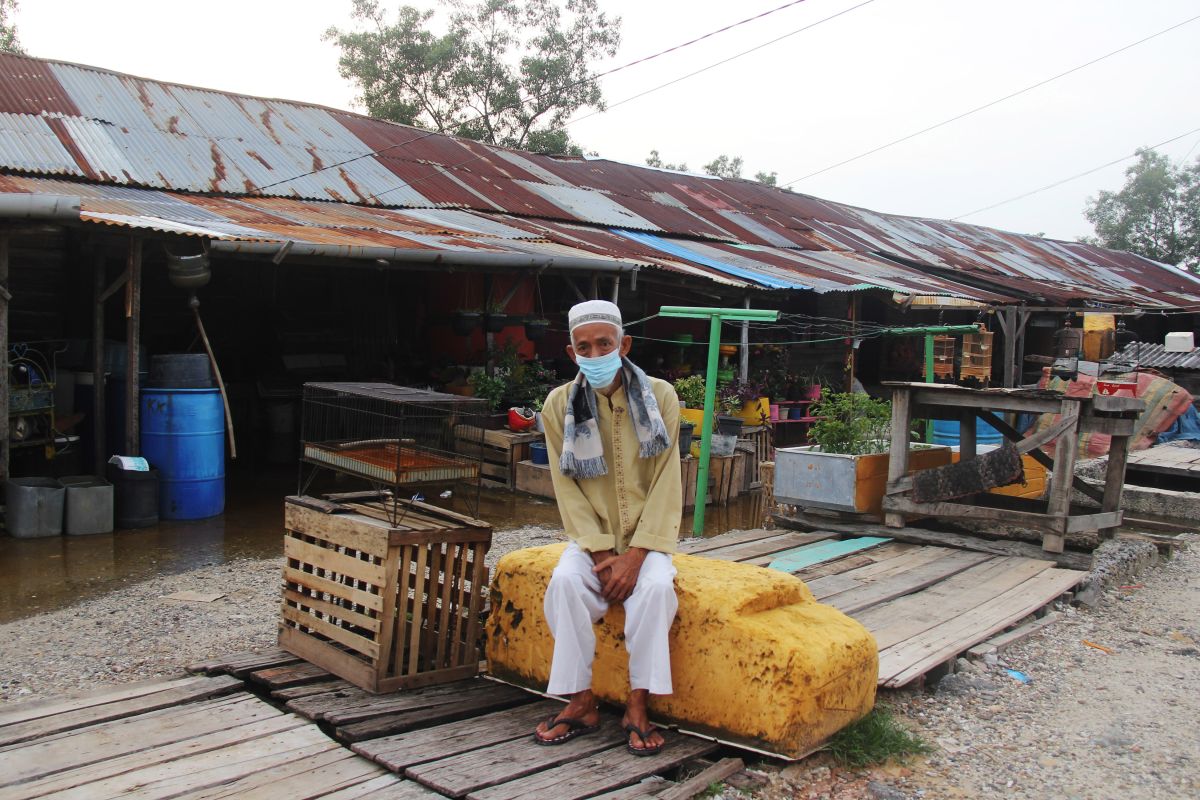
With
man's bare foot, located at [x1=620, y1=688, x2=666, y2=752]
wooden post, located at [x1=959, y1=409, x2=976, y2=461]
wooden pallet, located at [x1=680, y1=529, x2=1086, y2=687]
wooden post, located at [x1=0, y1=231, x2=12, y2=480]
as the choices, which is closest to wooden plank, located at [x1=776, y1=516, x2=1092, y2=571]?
wooden pallet, located at [x1=680, y1=529, x2=1086, y2=687]

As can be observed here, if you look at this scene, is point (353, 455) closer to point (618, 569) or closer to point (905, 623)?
point (618, 569)

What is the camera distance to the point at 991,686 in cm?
454

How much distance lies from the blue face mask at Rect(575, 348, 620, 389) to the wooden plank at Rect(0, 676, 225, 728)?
6.78 feet

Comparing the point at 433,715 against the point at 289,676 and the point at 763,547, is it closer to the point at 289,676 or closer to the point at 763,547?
the point at 289,676

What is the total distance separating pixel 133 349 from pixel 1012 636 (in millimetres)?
6810

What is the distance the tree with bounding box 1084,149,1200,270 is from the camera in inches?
1543

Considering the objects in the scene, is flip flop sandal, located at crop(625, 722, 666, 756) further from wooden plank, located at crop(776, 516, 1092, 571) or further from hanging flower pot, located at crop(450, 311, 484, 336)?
hanging flower pot, located at crop(450, 311, 484, 336)

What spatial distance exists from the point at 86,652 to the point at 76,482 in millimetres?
3387

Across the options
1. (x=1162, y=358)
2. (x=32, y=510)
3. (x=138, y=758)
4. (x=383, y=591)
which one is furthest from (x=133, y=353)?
(x=1162, y=358)

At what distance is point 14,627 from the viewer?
538 centimetres

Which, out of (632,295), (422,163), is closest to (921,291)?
(632,295)

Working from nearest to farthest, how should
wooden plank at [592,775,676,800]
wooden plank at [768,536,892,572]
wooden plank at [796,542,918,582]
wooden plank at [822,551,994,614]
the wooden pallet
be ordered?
wooden plank at [592,775,676,800] < the wooden pallet < wooden plank at [822,551,994,614] < wooden plank at [796,542,918,582] < wooden plank at [768,536,892,572]

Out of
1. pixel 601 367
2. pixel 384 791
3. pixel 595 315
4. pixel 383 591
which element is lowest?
pixel 384 791

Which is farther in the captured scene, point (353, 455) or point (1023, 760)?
point (353, 455)
